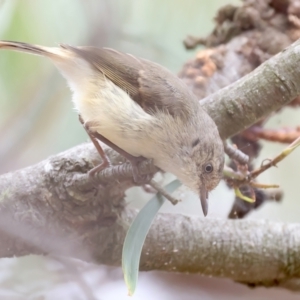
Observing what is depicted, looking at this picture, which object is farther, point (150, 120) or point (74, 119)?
point (74, 119)

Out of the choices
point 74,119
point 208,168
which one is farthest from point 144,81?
point 74,119

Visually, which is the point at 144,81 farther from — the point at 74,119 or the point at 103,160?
the point at 74,119

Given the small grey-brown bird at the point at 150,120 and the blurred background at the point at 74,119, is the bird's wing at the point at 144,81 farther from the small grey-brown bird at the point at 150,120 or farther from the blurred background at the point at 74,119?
the blurred background at the point at 74,119

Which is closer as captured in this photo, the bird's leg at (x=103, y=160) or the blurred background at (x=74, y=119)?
the bird's leg at (x=103, y=160)

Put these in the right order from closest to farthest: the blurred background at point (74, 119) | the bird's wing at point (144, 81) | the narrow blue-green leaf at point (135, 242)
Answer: the narrow blue-green leaf at point (135, 242), the bird's wing at point (144, 81), the blurred background at point (74, 119)

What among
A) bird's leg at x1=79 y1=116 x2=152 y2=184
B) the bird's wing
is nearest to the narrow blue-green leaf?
bird's leg at x1=79 y1=116 x2=152 y2=184

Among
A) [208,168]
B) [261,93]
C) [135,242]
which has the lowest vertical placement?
[135,242]

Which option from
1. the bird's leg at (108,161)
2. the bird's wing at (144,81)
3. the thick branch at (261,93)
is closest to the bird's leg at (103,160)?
the bird's leg at (108,161)

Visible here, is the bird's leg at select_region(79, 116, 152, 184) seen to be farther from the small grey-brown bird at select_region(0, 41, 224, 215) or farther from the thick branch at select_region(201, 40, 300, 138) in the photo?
the thick branch at select_region(201, 40, 300, 138)
